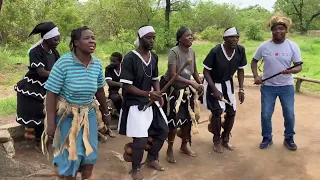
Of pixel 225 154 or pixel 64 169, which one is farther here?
pixel 225 154

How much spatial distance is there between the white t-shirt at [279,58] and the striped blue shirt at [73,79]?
2.47 m

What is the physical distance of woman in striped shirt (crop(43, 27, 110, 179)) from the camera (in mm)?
3139

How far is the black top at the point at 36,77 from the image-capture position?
430 centimetres

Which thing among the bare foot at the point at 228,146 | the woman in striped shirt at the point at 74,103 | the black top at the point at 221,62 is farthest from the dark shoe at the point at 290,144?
the woman in striped shirt at the point at 74,103

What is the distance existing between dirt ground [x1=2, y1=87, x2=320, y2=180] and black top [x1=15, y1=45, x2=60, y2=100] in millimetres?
714

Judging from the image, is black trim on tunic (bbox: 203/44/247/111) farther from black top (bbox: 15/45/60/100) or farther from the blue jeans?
black top (bbox: 15/45/60/100)

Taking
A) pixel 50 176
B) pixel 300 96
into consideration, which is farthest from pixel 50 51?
pixel 300 96

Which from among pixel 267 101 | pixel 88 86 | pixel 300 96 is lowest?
pixel 300 96

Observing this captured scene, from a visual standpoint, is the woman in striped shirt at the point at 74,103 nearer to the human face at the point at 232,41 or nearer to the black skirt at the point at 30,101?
the black skirt at the point at 30,101

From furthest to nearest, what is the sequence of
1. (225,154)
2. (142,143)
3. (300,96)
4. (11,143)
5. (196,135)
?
(300,96), (196,135), (225,154), (11,143), (142,143)

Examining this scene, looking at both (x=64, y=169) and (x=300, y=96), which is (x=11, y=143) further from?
(x=300, y=96)

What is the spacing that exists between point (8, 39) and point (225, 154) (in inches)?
525

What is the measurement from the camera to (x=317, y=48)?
18.3m

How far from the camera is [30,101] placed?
449 centimetres
